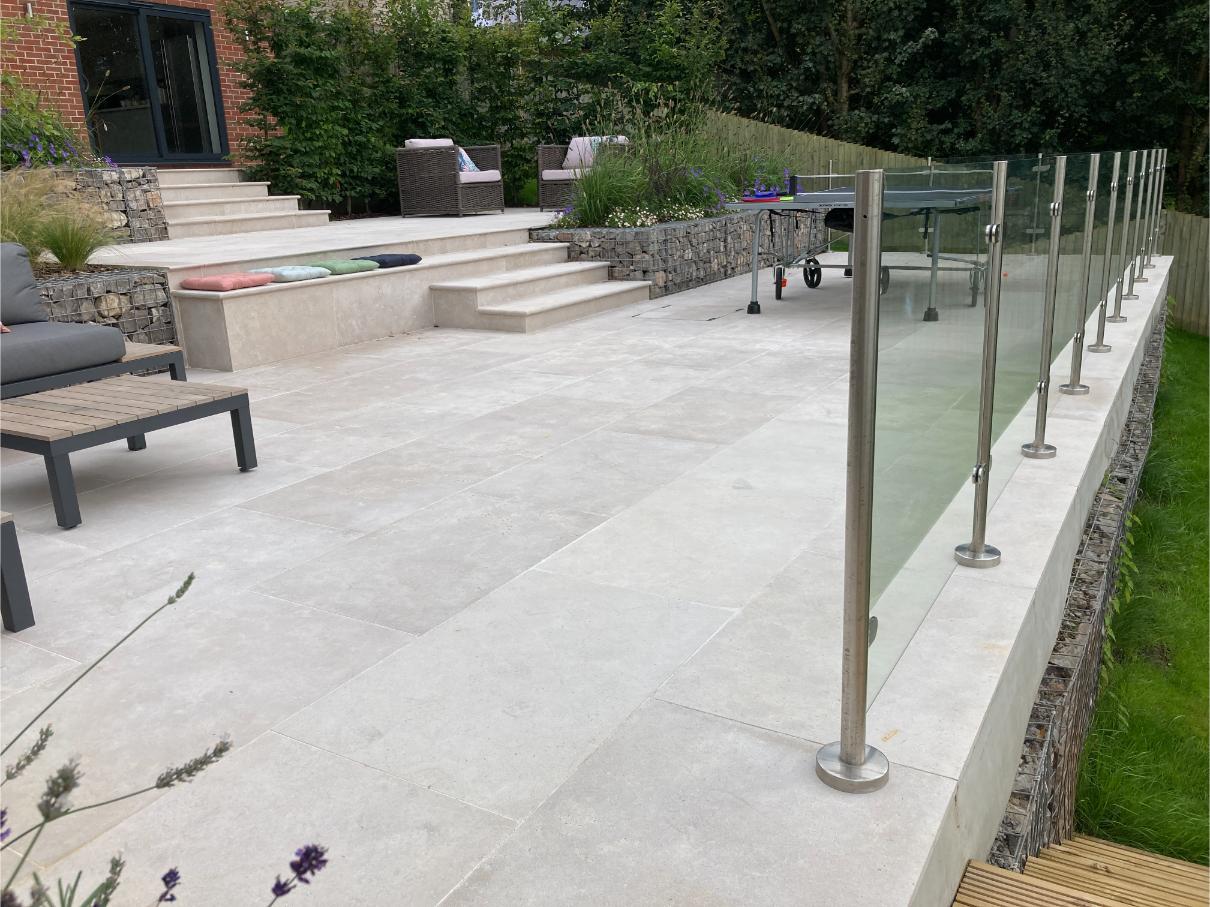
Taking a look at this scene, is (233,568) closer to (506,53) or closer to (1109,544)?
(1109,544)

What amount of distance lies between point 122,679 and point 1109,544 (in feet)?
11.3

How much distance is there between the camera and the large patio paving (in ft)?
5.74

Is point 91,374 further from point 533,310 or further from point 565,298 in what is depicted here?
point 565,298

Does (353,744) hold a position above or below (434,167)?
below

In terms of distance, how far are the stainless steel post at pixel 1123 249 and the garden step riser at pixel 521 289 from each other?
406 cm

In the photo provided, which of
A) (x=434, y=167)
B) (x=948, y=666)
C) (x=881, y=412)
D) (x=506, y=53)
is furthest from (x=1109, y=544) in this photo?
(x=506, y=53)

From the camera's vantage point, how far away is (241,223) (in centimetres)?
951

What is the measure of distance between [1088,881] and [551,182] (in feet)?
34.2

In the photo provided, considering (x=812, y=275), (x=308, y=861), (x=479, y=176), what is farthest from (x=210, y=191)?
(x=308, y=861)

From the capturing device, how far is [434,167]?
1127 centimetres

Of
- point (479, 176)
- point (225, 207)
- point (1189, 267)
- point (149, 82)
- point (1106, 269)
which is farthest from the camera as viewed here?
point (1189, 267)

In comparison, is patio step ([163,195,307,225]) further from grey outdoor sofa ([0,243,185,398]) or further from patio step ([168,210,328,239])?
grey outdoor sofa ([0,243,185,398])

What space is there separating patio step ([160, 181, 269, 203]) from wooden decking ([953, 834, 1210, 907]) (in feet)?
30.8

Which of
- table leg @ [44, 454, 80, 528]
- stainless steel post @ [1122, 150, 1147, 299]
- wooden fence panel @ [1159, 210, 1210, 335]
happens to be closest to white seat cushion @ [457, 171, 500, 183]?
stainless steel post @ [1122, 150, 1147, 299]
